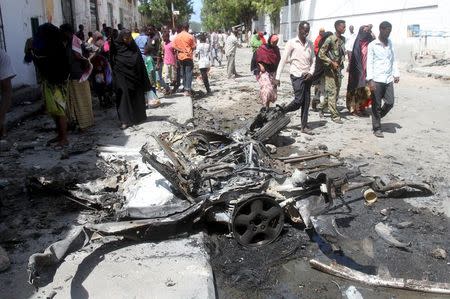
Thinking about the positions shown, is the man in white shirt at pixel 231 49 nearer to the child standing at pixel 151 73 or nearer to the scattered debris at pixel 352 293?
the child standing at pixel 151 73

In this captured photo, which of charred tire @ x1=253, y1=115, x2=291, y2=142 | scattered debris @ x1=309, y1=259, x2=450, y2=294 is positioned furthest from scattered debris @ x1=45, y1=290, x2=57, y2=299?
charred tire @ x1=253, y1=115, x2=291, y2=142

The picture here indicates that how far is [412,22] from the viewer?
814 inches

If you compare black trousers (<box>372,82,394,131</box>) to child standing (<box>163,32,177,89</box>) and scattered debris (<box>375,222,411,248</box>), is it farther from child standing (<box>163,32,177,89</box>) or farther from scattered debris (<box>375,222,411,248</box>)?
child standing (<box>163,32,177,89</box>)

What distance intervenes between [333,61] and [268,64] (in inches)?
51.7

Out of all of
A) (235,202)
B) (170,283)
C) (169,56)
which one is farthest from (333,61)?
(170,283)

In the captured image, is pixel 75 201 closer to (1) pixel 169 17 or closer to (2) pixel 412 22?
(2) pixel 412 22

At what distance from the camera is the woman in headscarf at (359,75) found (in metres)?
9.15

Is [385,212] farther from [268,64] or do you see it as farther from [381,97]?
[268,64]

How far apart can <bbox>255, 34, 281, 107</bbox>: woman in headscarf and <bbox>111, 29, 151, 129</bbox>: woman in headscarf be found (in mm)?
2176

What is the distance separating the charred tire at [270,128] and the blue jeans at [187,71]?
5569mm

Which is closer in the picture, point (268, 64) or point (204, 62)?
point (268, 64)

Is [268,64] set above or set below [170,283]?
above

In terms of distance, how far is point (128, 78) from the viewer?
8477 millimetres

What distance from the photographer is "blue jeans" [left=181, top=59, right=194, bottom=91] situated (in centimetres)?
1197
